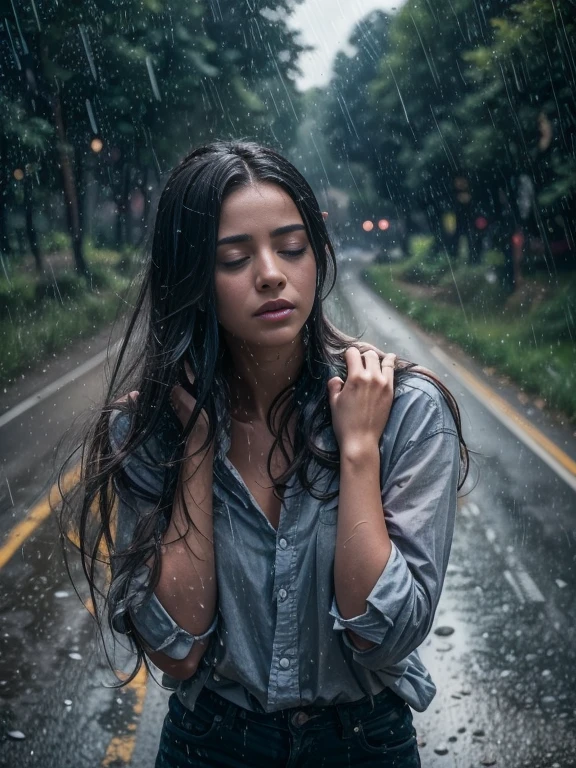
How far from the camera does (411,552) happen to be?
179cm

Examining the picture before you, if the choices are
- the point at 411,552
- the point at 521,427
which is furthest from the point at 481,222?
the point at 411,552

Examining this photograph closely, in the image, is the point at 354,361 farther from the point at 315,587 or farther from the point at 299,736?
the point at 299,736

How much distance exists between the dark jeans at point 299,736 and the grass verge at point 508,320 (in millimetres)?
9836

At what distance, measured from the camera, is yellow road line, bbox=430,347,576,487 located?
8852 mm

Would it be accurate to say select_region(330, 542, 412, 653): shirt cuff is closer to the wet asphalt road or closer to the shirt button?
the shirt button

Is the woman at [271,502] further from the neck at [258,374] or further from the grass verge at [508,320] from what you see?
the grass verge at [508,320]

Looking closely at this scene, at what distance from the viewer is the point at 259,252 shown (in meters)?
1.95

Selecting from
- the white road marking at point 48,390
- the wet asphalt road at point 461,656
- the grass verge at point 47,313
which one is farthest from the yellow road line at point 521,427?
the grass verge at point 47,313

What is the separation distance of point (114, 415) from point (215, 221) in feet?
1.53

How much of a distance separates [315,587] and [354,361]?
463 mm

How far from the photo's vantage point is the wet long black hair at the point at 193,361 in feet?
6.34

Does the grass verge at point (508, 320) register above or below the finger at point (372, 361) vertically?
below

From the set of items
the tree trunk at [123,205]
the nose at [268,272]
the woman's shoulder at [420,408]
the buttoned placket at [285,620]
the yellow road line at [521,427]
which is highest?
the tree trunk at [123,205]

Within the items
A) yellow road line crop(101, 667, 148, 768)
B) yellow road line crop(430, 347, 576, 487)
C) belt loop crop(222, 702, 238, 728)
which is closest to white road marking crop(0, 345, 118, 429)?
yellow road line crop(430, 347, 576, 487)
